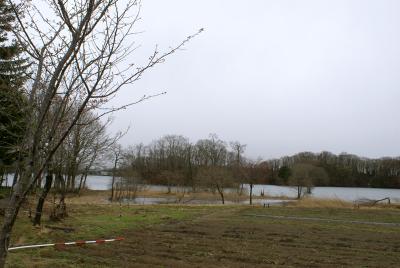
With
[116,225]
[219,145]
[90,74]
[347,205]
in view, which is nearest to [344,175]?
[219,145]

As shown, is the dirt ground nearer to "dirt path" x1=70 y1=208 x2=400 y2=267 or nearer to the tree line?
"dirt path" x1=70 y1=208 x2=400 y2=267

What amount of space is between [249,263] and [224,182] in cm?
3657

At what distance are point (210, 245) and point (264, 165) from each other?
246 ft

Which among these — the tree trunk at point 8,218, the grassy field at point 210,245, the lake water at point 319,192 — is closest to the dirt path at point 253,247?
the grassy field at point 210,245

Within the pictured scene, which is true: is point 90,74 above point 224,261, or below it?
above

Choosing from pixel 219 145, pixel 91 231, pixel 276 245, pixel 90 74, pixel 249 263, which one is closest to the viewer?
pixel 90 74

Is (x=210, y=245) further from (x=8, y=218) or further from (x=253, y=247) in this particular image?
(x=8, y=218)

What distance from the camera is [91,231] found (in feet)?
51.4

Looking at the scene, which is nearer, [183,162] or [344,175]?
[183,162]

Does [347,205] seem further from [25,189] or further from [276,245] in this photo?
→ [25,189]

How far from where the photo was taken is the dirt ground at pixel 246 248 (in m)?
10.5

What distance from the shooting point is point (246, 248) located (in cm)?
1264

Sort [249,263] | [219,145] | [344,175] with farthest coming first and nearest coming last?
[344,175], [219,145], [249,263]

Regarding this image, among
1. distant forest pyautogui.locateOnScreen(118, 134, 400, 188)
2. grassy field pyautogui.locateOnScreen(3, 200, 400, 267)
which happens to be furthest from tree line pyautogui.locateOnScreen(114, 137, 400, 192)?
grassy field pyautogui.locateOnScreen(3, 200, 400, 267)
